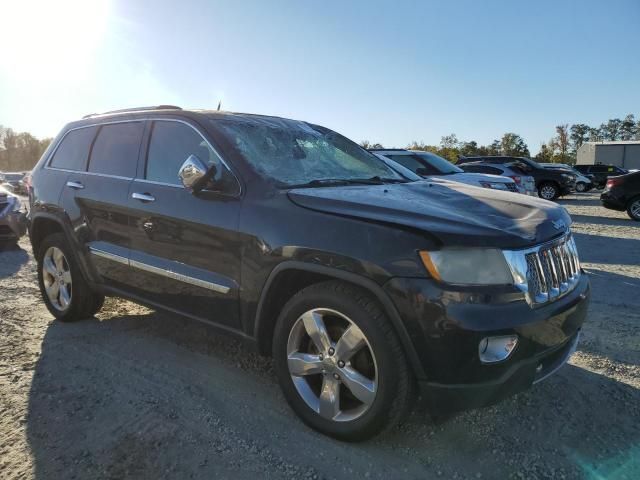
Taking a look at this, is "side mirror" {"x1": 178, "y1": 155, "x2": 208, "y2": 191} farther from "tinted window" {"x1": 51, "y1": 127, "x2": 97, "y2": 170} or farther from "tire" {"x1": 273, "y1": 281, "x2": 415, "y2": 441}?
"tinted window" {"x1": 51, "y1": 127, "x2": 97, "y2": 170}

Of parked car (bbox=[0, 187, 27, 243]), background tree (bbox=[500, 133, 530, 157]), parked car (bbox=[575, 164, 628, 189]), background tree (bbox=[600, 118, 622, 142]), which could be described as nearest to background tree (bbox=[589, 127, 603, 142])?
background tree (bbox=[600, 118, 622, 142])

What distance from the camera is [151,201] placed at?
3.57 meters

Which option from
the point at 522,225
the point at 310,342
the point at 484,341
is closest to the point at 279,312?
the point at 310,342

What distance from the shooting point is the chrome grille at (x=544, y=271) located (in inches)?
96.0

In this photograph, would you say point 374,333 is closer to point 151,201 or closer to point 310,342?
point 310,342

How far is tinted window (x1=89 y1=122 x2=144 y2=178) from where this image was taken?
397 centimetres

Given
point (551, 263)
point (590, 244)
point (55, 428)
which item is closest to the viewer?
point (551, 263)

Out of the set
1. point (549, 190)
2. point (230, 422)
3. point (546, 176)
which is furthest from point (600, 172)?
point (230, 422)

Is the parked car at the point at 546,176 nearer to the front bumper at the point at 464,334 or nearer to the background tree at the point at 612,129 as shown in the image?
the front bumper at the point at 464,334

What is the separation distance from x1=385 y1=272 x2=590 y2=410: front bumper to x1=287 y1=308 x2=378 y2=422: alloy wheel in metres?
0.29

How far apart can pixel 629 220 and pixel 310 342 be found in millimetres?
14277

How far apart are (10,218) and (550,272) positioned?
9.21 m

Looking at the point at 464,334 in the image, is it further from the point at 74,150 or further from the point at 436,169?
the point at 436,169

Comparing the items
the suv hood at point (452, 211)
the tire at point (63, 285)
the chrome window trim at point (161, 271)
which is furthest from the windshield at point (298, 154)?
the tire at point (63, 285)
